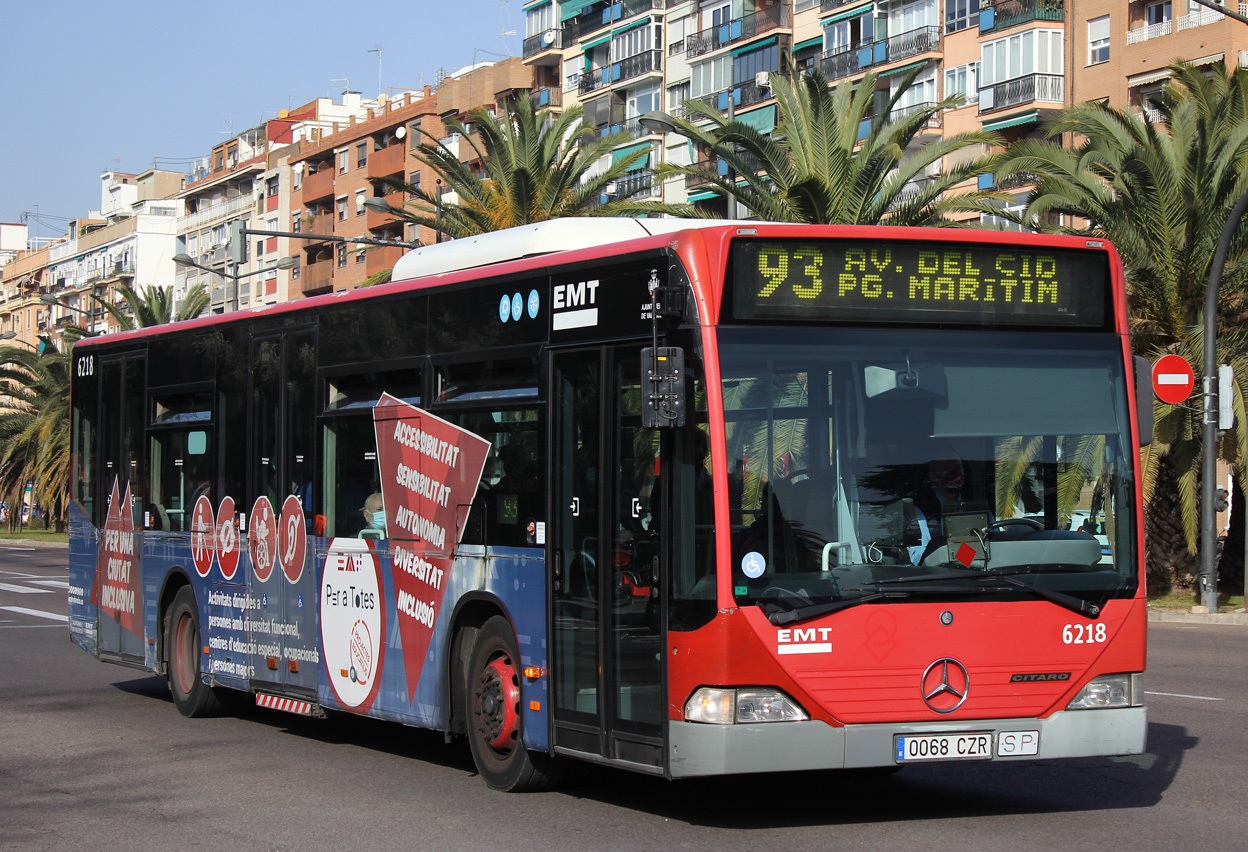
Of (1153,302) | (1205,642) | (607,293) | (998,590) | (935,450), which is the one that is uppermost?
(1153,302)

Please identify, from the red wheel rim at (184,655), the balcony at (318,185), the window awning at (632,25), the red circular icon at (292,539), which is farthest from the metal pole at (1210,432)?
the balcony at (318,185)

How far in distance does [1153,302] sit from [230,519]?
1774 centimetres

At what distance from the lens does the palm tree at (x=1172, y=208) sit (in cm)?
2505

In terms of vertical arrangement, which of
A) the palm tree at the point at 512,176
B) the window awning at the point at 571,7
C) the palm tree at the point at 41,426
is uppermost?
the window awning at the point at 571,7

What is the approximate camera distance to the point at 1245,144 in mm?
24766

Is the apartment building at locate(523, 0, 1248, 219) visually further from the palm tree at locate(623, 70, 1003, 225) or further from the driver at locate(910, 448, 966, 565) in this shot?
the driver at locate(910, 448, 966, 565)

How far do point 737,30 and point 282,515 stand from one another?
57.9 metres

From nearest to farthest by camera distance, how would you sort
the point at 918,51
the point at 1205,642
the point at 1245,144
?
the point at 1205,642
the point at 1245,144
the point at 918,51

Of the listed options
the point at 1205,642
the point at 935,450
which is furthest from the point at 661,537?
the point at 1205,642

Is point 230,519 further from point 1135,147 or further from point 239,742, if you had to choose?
point 1135,147

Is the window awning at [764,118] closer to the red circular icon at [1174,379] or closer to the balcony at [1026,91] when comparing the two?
the balcony at [1026,91]

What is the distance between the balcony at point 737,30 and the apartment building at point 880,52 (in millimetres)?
68

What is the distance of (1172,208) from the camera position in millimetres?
25281

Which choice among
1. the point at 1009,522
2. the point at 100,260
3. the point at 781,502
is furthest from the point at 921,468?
the point at 100,260
